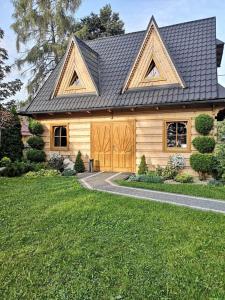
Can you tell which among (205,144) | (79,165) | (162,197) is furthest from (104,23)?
(162,197)

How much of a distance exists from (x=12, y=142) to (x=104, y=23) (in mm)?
19270

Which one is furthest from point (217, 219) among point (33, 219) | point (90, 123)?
point (90, 123)

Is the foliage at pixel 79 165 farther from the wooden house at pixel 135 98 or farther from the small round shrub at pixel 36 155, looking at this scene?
the small round shrub at pixel 36 155

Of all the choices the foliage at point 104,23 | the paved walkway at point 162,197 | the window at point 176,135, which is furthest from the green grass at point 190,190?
the foliage at point 104,23

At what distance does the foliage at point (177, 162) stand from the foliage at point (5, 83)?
31.5 ft

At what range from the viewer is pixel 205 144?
424 inches

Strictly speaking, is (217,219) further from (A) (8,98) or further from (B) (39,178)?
(A) (8,98)

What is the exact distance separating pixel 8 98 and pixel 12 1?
11.9 meters

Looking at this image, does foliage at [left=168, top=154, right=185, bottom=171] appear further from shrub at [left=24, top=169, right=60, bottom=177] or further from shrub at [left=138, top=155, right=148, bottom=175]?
shrub at [left=24, top=169, right=60, bottom=177]

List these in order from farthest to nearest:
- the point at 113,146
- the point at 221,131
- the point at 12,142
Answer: the point at 12,142
the point at 113,146
the point at 221,131

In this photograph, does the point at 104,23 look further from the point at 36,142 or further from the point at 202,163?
the point at 202,163

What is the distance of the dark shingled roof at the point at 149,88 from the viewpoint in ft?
38.0

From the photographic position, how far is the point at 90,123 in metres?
13.5

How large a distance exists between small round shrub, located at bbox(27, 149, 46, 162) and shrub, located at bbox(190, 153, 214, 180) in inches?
277
